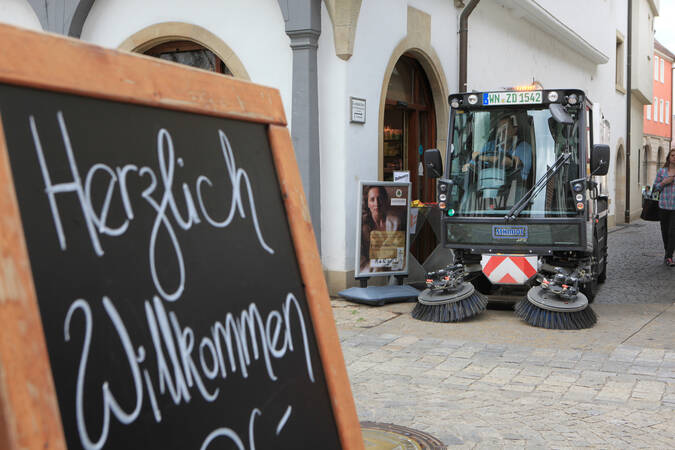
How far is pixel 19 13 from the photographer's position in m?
11.4

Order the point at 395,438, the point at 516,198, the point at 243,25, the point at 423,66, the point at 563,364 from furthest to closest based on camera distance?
the point at 423,66 → the point at 243,25 → the point at 516,198 → the point at 563,364 → the point at 395,438

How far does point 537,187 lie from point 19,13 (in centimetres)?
796

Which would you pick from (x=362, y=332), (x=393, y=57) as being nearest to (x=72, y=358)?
(x=362, y=332)

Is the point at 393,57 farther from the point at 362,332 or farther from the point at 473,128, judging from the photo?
the point at 362,332

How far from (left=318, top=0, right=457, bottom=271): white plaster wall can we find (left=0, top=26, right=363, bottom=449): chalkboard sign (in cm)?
711

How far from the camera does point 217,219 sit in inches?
72.4

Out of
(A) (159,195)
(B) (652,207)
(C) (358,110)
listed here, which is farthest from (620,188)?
(A) (159,195)

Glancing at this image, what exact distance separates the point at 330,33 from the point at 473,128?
2.19 m

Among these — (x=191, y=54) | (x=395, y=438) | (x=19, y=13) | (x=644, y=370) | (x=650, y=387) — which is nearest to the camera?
(x=395, y=438)

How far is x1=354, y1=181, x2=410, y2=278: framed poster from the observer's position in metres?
9.01

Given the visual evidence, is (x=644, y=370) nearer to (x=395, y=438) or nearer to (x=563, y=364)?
(x=563, y=364)

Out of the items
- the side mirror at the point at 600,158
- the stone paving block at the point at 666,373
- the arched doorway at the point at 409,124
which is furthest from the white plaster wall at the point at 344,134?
the stone paving block at the point at 666,373

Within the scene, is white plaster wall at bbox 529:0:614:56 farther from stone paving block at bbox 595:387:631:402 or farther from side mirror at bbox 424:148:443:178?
stone paving block at bbox 595:387:631:402

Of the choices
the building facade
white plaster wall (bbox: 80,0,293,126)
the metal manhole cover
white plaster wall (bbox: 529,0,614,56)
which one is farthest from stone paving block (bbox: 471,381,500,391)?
white plaster wall (bbox: 529,0,614,56)
